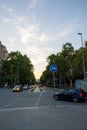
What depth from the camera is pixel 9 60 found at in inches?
3659

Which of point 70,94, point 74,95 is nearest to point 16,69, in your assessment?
point 70,94

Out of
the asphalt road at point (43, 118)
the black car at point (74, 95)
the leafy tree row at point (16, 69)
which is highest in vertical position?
the leafy tree row at point (16, 69)

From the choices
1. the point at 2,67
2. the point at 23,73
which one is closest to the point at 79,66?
the point at 23,73

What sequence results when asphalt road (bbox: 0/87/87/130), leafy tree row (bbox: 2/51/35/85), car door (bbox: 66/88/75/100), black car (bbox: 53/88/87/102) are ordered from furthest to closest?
leafy tree row (bbox: 2/51/35/85) < car door (bbox: 66/88/75/100) < black car (bbox: 53/88/87/102) < asphalt road (bbox: 0/87/87/130)

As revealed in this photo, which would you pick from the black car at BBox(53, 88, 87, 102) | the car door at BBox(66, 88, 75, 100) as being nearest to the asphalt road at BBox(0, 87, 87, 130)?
the black car at BBox(53, 88, 87, 102)

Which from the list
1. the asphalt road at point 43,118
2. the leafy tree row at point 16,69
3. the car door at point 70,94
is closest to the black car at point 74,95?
the car door at point 70,94

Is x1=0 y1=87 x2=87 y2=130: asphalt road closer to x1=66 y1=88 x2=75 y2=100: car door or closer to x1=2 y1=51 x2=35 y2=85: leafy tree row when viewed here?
x1=66 y1=88 x2=75 y2=100: car door

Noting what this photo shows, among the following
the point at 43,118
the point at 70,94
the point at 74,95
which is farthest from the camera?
the point at 70,94

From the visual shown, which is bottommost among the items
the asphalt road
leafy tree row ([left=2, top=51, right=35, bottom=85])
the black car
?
the asphalt road

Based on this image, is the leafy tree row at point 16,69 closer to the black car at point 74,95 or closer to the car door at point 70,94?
the black car at point 74,95

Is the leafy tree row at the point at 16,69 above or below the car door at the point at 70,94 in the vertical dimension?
above

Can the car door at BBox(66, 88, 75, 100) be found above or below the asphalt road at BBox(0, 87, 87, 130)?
above

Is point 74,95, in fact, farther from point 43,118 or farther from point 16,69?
point 16,69

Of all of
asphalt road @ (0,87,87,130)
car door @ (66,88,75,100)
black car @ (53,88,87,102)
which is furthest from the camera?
car door @ (66,88,75,100)
